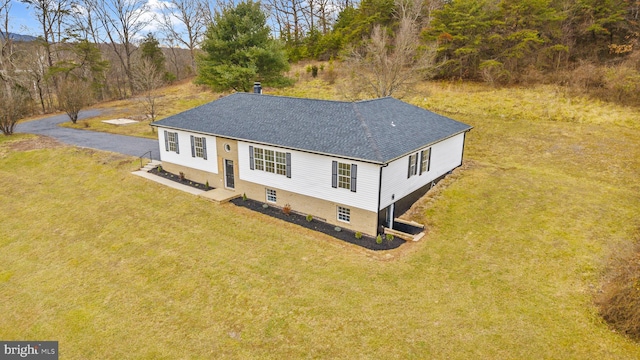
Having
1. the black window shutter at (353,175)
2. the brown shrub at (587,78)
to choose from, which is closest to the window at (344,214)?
the black window shutter at (353,175)

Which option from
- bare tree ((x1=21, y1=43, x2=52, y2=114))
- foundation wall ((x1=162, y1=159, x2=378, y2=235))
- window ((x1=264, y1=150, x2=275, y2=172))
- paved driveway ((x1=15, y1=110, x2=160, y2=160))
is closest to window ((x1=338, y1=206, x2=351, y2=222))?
foundation wall ((x1=162, y1=159, x2=378, y2=235))

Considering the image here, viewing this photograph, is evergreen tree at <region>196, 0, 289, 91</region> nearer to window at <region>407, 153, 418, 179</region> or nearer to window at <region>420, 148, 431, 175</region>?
window at <region>420, 148, 431, 175</region>

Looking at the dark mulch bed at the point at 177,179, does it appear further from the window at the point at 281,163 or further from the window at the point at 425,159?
the window at the point at 425,159

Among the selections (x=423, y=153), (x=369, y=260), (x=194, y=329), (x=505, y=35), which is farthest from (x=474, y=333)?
(x=505, y=35)

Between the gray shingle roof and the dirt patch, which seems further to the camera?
the dirt patch

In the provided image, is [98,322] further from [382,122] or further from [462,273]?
[382,122]
